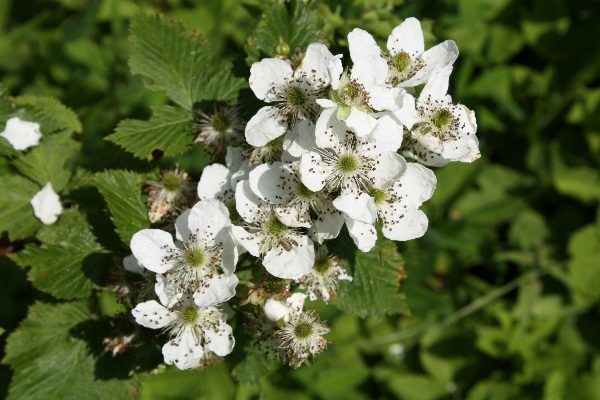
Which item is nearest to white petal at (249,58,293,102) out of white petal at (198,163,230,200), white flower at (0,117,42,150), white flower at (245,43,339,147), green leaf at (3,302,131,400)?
white flower at (245,43,339,147)

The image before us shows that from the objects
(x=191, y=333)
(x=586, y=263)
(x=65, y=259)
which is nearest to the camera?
(x=191, y=333)

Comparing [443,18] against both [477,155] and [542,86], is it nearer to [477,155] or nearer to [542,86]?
[542,86]

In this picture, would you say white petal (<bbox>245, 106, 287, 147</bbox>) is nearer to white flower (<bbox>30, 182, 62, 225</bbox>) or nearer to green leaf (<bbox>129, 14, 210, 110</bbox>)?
green leaf (<bbox>129, 14, 210, 110</bbox>)

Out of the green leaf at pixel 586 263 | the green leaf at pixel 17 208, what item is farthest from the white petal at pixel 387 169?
the green leaf at pixel 586 263

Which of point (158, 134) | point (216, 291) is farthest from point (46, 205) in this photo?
point (216, 291)

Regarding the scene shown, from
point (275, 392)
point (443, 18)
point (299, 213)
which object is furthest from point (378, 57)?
point (275, 392)

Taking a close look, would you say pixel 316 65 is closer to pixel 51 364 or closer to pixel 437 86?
pixel 437 86

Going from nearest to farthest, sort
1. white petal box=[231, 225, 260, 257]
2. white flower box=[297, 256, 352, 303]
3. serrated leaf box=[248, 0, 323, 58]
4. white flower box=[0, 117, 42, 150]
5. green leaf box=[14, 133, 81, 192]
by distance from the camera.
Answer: white petal box=[231, 225, 260, 257], white flower box=[297, 256, 352, 303], serrated leaf box=[248, 0, 323, 58], white flower box=[0, 117, 42, 150], green leaf box=[14, 133, 81, 192]

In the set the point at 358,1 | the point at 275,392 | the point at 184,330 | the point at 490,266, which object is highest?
the point at 358,1
